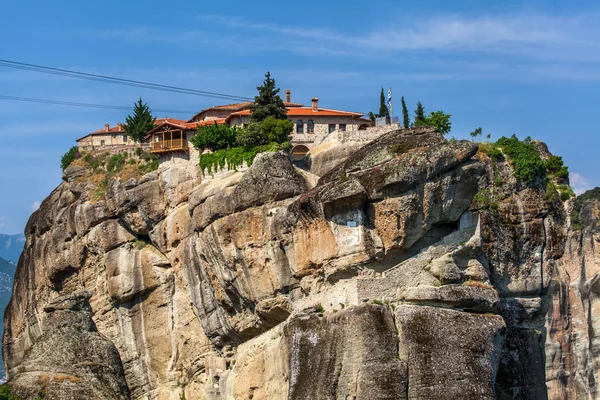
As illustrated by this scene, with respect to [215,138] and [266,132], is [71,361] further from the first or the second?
[266,132]

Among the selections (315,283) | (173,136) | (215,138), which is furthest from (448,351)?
(173,136)

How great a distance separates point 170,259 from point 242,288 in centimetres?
856

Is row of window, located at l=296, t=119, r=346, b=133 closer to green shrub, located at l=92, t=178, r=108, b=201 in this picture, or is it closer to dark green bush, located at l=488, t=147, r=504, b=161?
dark green bush, located at l=488, t=147, r=504, b=161

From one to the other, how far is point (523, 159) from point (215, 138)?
18.2 metres

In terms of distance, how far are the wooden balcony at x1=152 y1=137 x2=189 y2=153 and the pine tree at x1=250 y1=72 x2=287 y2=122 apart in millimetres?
5611

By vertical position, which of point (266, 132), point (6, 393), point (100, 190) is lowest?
point (6, 393)

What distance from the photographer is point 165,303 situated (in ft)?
251

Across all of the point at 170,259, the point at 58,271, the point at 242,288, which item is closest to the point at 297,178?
the point at 242,288

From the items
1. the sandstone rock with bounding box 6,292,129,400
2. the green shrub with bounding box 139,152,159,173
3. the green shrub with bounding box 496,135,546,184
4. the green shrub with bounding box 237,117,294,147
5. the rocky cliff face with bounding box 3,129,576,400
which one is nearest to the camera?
the rocky cliff face with bounding box 3,129,576,400

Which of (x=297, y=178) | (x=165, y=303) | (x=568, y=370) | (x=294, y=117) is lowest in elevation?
(x=568, y=370)

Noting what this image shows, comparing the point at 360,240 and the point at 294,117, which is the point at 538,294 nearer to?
the point at 360,240

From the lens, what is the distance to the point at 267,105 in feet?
246

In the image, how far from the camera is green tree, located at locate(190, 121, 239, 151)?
246 feet

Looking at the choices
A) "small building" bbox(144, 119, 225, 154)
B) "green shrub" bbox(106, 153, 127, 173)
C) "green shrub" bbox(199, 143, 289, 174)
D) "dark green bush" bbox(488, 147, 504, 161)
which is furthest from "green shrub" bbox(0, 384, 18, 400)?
"dark green bush" bbox(488, 147, 504, 161)
